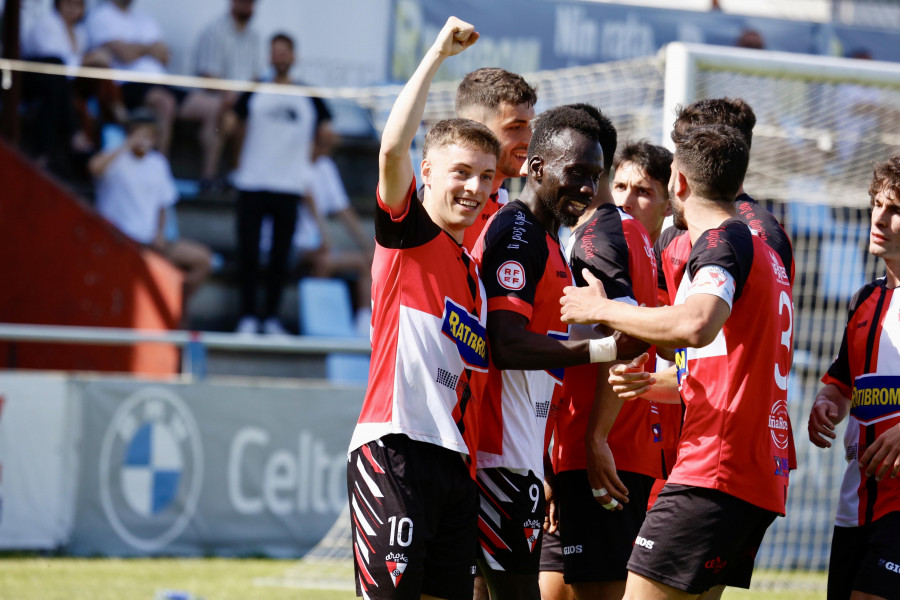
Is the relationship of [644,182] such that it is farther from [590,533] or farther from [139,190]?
[139,190]

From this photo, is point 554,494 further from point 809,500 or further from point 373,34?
point 373,34

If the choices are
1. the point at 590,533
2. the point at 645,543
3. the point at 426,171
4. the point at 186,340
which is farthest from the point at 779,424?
the point at 186,340

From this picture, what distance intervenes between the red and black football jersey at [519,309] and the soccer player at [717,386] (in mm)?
206

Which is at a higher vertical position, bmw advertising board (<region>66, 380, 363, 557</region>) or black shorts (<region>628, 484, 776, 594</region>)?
black shorts (<region>628, 484, 776, 594</region>)

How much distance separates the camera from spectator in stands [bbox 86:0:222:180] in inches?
462

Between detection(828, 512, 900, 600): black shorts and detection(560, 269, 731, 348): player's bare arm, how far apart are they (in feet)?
4.12

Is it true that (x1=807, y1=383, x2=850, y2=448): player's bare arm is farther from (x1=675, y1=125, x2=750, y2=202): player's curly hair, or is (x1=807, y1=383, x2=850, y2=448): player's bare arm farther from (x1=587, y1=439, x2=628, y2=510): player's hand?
(x1=675, y1=125, x2=750, y2=202): player's curly hair

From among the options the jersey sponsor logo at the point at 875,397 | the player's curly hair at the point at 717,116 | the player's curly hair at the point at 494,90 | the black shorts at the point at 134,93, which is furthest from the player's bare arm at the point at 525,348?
the black shorts at the point at 134,93

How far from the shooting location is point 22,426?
340 inches

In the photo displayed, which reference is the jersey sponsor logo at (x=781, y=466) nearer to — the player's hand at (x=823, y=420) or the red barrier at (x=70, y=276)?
the player's hand at (x=823, y=420)

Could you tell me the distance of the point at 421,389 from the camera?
11.4ft

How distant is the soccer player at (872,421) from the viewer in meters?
3.96

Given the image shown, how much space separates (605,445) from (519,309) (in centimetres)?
68

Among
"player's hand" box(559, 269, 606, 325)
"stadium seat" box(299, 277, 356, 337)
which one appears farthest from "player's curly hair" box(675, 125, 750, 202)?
"stadium seat" box(299, 277, 356, 337)
